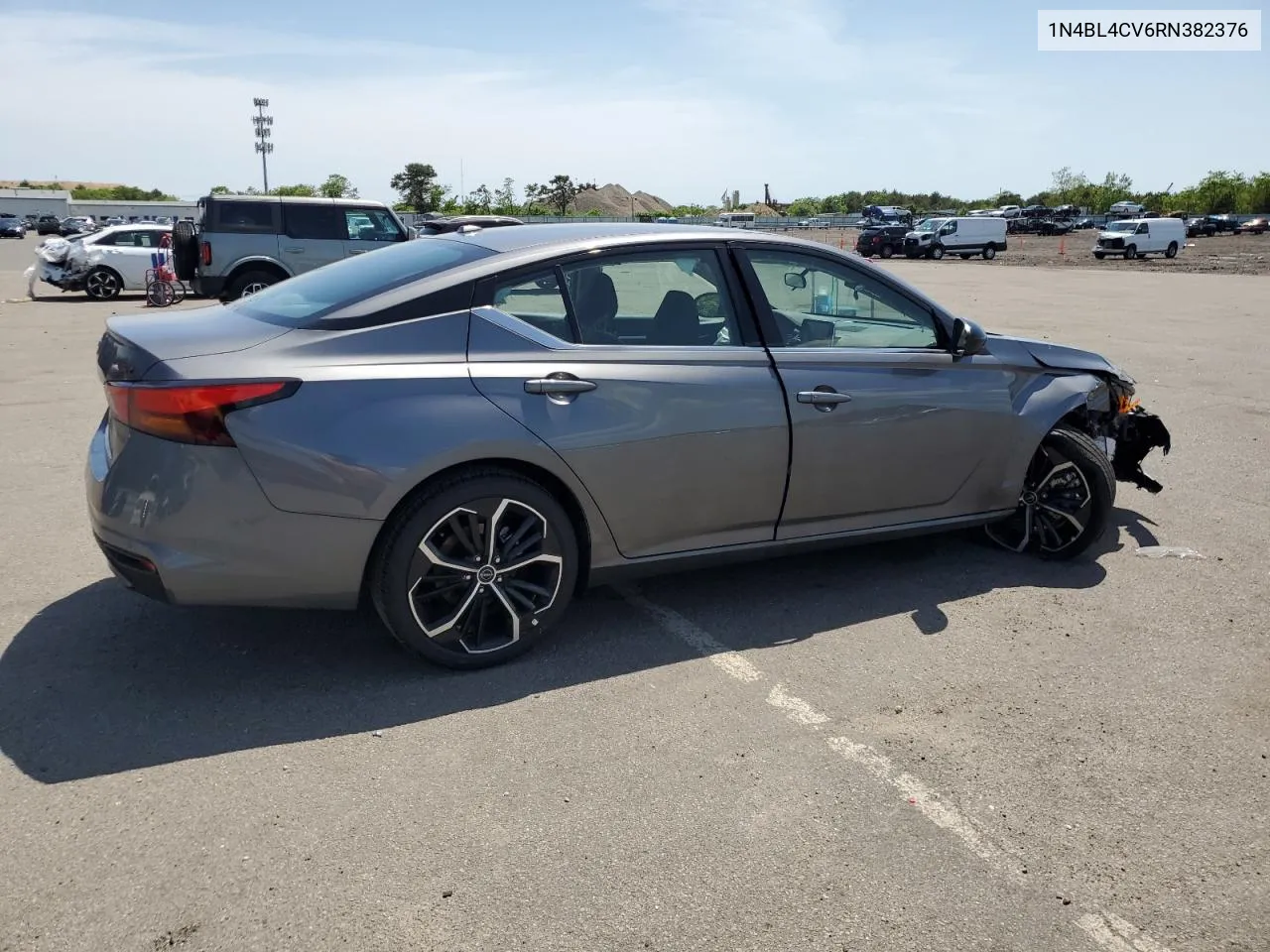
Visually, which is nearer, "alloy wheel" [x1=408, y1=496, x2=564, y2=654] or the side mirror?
"alloy wheel" [x1=408, y1=496, x2=564, y2=654]

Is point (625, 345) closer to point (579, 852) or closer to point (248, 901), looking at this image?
point (579, 852)

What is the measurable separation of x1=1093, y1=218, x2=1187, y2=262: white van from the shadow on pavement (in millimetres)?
45117

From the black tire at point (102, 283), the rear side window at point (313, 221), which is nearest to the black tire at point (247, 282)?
the rear side window at point (313, 221)

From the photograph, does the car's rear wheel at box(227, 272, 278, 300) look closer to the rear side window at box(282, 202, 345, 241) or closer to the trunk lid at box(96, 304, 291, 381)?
the rear side window at box(282, 202, 345, 241)

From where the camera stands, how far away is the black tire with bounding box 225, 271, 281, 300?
1683 cm

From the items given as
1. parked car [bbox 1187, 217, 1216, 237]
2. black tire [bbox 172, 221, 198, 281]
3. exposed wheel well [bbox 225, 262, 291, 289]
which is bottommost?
exposed wheel well [bbox 225, 262, 291, 289]

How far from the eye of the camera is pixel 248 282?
16938mm

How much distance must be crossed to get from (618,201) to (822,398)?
388ft

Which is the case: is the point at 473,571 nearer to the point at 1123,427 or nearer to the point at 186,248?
the point at 1123,427

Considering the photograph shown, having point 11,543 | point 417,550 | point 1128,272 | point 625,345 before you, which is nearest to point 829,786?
point 417,550

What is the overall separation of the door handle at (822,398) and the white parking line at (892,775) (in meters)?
1.07

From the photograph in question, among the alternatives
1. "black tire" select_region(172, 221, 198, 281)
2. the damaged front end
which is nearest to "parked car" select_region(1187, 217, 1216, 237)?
"black tire" select_region(172, 221, 198, 281)

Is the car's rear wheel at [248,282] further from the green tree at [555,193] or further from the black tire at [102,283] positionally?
the green tree at [555,193]

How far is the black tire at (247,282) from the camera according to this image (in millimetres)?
16828
